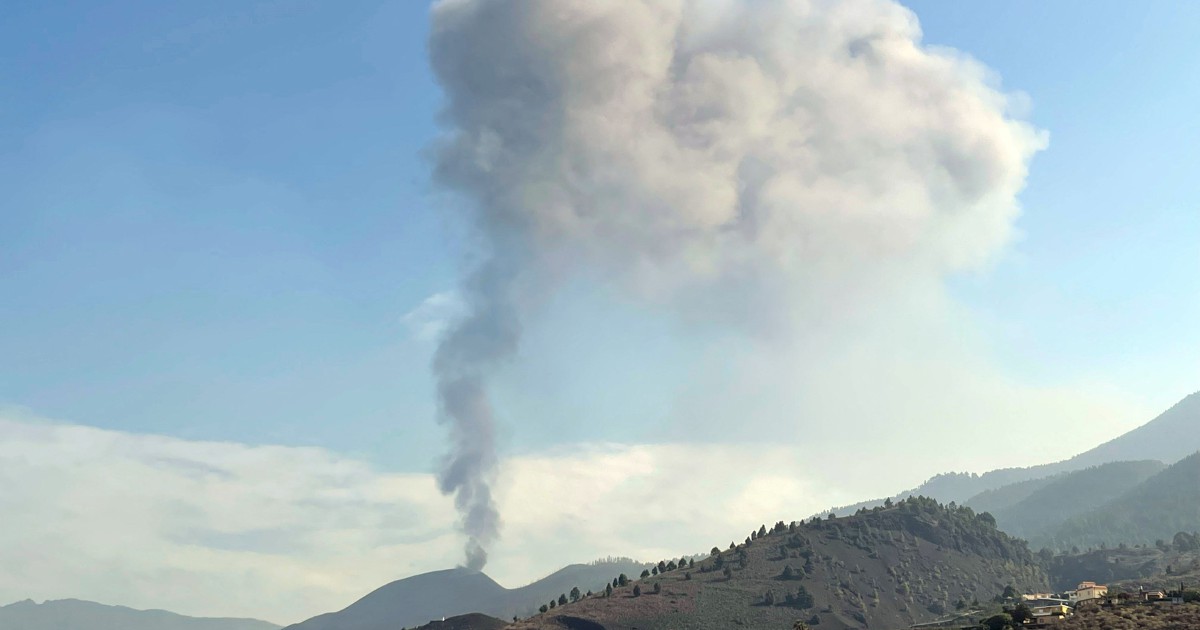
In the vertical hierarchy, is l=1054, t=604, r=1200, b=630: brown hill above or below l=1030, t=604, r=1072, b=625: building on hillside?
below

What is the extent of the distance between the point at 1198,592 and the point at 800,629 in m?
55.3

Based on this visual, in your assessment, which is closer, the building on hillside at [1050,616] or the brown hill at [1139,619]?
the brown hill at [1139,619]

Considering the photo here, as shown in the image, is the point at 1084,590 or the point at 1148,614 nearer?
the point at 1148,614

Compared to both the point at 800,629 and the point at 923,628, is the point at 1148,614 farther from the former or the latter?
the point at 923,628

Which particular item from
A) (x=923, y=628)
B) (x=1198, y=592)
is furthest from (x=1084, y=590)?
(x=1198, y=592)

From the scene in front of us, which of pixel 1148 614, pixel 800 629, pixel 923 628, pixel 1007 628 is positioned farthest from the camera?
pixel 923 628

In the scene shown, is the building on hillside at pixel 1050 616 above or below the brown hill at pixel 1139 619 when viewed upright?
above

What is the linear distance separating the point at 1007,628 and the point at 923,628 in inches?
2676

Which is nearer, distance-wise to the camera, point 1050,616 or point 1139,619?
point 1139,619

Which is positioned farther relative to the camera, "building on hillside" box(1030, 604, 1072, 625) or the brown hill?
"building on hillside" box(1030, 604, 1072, 625)

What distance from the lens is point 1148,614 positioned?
111125 mm

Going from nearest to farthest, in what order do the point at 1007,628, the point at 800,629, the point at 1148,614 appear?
1. the point at 1148,614
2. the point at 1007,628
3. the point at 800,629

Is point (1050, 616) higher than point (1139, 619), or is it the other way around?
point (1050, 616)

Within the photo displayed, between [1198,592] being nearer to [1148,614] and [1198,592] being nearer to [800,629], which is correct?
[1148,614]
